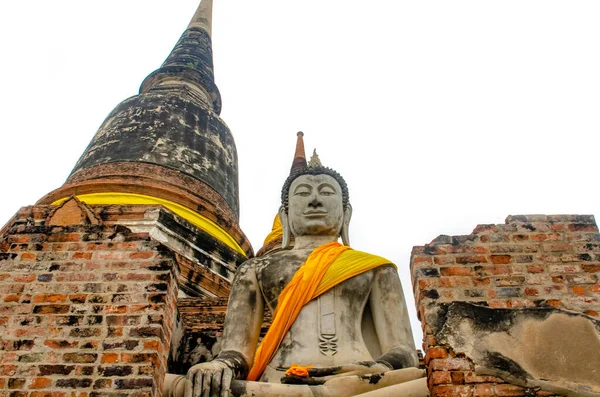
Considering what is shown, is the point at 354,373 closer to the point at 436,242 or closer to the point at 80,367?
the point at 436,242

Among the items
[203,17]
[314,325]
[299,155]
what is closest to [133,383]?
[314,325]

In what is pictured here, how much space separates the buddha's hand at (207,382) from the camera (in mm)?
3949

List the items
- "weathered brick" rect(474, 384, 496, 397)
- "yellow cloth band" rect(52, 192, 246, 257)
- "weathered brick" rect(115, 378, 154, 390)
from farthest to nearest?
"yellow cloth band" rect(52, 192, 246, 257) → "weathered brick" rect(115, 378, 154, 390) → "weathered brick" rect(474, 384, 496, 397)

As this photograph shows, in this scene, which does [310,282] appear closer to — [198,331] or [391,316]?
[391,316]

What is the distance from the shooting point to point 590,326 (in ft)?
12.1

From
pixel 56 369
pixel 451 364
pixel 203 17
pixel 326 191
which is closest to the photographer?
pixel 451 364

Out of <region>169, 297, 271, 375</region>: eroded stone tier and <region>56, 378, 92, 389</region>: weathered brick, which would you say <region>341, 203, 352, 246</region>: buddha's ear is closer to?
<region>169, 297, 271, 375</region>: eroded stone tier

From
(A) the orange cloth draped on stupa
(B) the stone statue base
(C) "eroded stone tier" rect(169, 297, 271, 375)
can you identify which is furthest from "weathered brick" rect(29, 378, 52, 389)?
(C) "eroded stone tier" rect(169, 297, 271, 375)

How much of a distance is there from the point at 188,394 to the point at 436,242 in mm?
1739

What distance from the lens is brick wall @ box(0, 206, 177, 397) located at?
12.8ft

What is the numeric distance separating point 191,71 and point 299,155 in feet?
11.4

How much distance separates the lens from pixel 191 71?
15320 millimetres

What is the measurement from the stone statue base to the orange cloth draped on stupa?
1.90ft

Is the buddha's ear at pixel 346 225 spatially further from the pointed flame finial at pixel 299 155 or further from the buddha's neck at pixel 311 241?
the pointed flame finial at pixel 299 155
